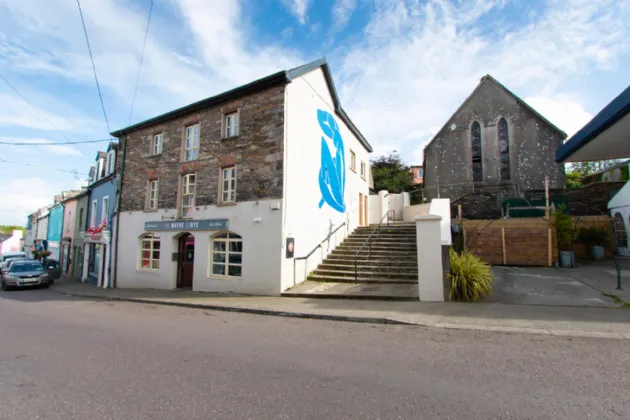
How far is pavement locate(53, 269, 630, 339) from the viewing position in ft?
18.2

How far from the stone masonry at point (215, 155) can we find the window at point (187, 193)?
0.95 ft

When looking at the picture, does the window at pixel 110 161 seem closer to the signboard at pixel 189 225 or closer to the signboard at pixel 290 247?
the signboard at pixel 189 225

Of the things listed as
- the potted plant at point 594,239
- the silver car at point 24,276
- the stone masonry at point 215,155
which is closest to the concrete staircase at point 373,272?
the stone masonry at point 215,155

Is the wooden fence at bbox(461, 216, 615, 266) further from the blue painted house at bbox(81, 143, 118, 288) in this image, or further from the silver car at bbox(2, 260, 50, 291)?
the silver car at bbox(2, 260, 50, 291)

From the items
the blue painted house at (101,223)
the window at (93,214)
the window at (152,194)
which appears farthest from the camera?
the window at (93,214)

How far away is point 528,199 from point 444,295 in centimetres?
1455

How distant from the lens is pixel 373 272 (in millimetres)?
10883

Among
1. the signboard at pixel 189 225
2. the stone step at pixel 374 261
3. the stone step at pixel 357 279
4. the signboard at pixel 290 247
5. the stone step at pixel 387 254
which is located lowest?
the stone step at pixel 357 279

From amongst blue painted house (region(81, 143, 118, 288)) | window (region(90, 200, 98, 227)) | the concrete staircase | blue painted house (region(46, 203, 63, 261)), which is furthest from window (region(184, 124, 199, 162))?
blue painted house (region(46, 203, 63, 261))

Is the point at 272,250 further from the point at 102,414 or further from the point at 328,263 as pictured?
the point at 102,414

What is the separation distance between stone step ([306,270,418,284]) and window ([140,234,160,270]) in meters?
7.21

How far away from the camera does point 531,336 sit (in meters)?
5.20

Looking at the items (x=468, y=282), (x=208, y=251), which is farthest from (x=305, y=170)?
(x=468, y=282)

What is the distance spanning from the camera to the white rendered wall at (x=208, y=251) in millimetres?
10547
